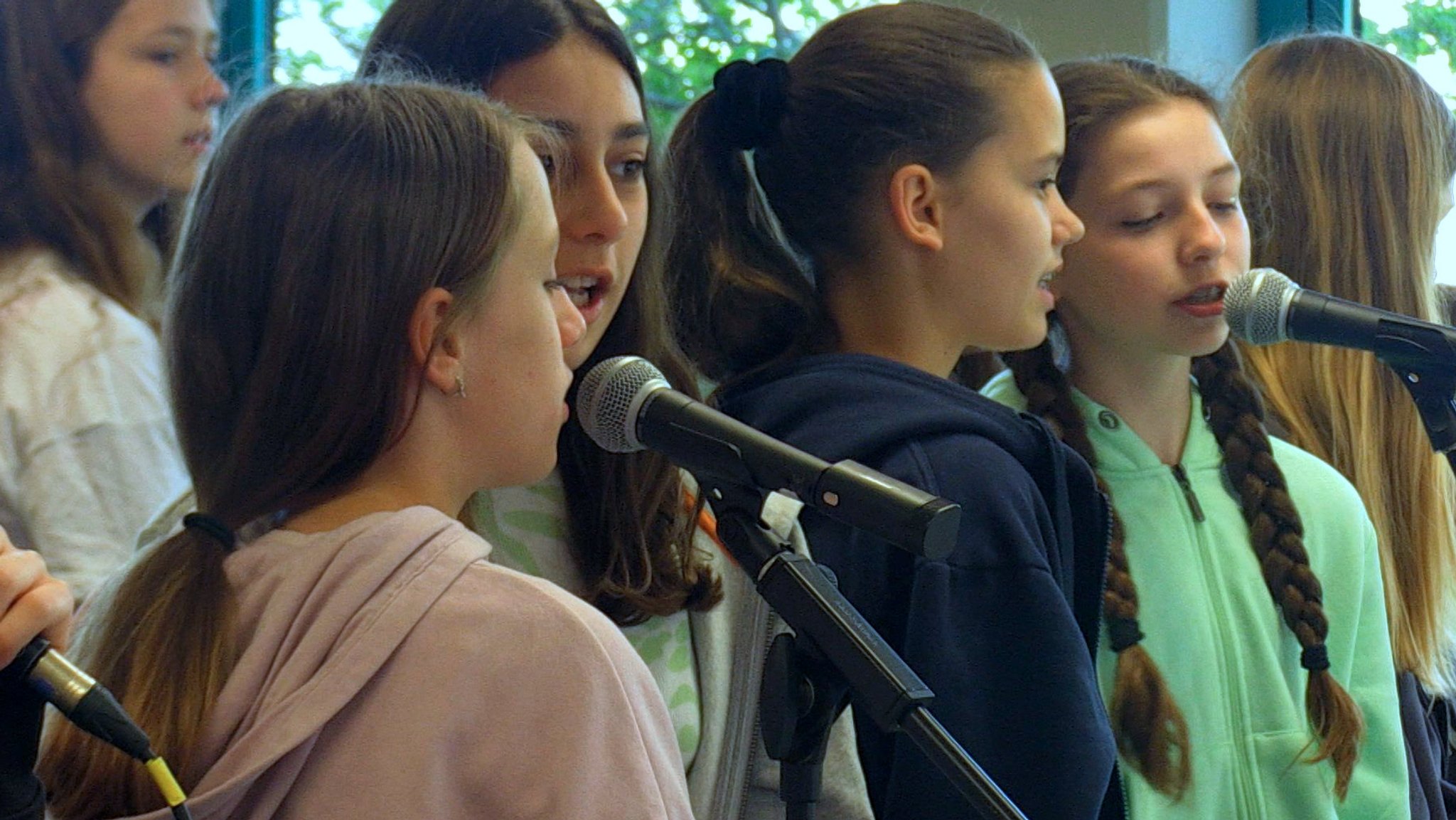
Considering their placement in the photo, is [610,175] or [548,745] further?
[610,175]

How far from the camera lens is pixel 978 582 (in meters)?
1.53

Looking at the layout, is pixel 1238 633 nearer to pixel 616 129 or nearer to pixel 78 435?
pixel 616 129

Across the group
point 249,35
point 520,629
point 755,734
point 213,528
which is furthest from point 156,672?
point 249,35

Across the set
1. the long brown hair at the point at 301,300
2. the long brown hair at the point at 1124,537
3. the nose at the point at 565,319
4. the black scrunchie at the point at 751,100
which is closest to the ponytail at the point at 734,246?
the black scrunchie at the point at 751,100

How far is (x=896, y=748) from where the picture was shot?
1.52m

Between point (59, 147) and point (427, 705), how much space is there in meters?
1.18

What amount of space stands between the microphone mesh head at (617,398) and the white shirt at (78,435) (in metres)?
0.60

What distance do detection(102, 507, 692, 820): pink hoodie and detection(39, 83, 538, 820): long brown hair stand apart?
87mm

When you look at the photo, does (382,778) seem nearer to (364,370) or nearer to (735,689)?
(364,370)

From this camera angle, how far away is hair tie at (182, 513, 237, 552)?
124cm

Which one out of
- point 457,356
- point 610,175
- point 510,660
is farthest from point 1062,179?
point 510,660

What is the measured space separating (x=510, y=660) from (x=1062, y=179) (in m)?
1.14

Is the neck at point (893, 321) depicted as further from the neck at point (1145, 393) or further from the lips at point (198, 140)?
→ the lips at point (198, 140)

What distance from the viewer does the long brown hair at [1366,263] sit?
2.29 metres
